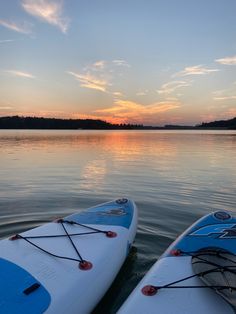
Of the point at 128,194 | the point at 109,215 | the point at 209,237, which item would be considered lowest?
the point at 128,194

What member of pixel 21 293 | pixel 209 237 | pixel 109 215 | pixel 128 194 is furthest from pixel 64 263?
pixel 128 194

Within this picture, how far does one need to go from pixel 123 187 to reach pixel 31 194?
4.17 m

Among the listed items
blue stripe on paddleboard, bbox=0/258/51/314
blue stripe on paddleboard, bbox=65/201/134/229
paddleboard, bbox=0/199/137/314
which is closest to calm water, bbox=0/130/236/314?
paddleboard, bbox=0/199/137/314

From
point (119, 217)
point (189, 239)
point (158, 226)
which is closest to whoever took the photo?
point (189, 239)

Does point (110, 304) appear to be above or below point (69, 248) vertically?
below

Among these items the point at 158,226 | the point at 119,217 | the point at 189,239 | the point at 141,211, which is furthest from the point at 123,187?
the point at 189,239

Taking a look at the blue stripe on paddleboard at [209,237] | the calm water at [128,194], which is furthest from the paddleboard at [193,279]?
the calm water at [128,194]

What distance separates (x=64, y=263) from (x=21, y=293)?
40.9 inches

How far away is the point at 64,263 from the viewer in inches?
204

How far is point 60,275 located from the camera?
483 centimetres

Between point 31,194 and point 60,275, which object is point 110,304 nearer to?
point 60,275

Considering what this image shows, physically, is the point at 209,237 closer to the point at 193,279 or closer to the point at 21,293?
the point at 193,279

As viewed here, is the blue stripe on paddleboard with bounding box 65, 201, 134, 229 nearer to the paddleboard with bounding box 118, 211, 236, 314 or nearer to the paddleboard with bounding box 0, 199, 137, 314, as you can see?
the paddleboard with bounding box 0, 199, 137, 314

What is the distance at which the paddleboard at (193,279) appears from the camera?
425 centimetres
